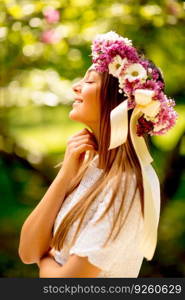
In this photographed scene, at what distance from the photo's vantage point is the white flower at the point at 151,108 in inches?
84.0

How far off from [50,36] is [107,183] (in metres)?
2.65

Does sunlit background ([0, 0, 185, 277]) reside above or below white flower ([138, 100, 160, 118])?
below

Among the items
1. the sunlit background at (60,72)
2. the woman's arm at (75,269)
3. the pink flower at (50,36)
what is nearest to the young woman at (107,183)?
the woman's arm at (75,269)

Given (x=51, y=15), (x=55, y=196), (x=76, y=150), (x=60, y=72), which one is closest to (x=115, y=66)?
(x=76, y=150)

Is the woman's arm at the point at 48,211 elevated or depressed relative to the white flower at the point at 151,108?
depressed

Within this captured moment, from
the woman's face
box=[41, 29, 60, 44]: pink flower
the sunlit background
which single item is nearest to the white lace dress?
the woman's face

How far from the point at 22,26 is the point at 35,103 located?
22.0 inches

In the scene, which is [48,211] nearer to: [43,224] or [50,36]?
[43,224]

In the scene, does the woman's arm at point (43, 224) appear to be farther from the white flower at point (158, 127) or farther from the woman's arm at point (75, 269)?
the white flower at point (158, 127)

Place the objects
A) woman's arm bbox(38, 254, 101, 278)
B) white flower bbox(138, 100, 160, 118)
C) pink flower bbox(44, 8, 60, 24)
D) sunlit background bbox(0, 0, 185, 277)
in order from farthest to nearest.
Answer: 1. sunlit background bbox(0, 0, 185, 277)
2. pink flower bbox(44, 8, 60, 24)
3. white flower bbox(138, 100, 160, 118)
4. woman's arm bbox(38, 254, 101, 278)

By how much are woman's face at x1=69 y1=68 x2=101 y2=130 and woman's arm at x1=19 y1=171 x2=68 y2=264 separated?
18 cm

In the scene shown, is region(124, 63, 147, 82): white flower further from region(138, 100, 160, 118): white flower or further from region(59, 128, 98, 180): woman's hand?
region(59, 128, 98, 180): woman's hand

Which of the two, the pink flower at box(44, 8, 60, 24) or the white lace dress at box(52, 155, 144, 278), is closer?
the white lace dress at box(52, 155, 144, 278)

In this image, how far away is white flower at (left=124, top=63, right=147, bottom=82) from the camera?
2146 millimetres
